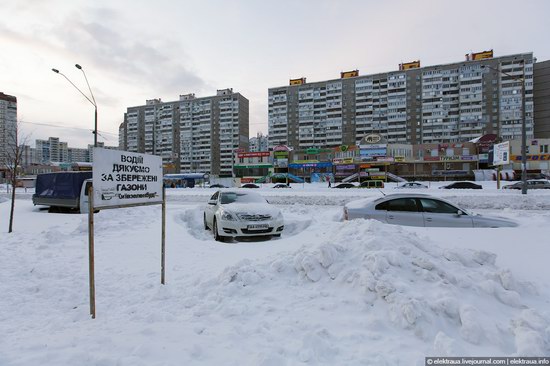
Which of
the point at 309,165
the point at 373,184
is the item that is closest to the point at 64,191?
the point at 373,184

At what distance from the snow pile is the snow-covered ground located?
1cm

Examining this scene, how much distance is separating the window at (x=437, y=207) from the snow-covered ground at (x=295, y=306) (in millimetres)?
2013

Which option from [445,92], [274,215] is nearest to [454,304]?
[274,215]

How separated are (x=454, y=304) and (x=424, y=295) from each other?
0.28 meters

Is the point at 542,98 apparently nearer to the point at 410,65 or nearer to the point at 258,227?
the point at 410,65

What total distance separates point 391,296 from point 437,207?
566 cm

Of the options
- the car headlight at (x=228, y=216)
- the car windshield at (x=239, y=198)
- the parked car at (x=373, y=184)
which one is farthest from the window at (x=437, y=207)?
the parked car at (x=373, y=184)

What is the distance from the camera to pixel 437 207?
779cm

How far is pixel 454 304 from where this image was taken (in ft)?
9.57

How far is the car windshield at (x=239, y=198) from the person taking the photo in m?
8.98

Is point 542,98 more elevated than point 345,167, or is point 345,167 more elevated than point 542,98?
point 542,98

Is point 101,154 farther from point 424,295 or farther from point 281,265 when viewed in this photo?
point 424,295

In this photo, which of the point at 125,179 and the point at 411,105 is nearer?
the point at 125,179

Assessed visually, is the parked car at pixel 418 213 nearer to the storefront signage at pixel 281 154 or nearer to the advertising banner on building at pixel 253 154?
the storefront signage at pixel 281 154
